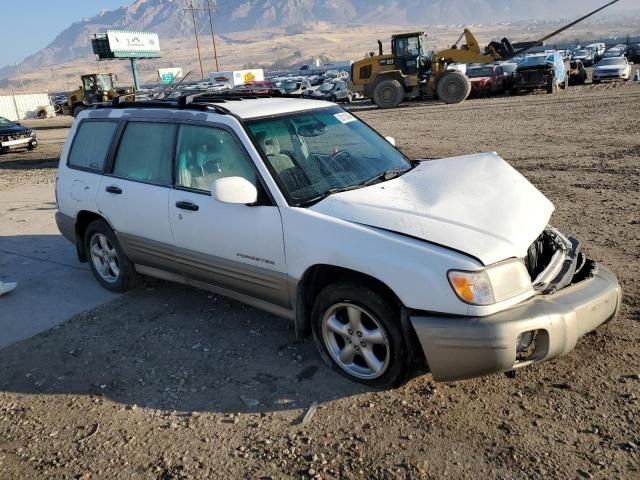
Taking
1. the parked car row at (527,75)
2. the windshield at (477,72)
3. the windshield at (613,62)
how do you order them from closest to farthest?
the parked car row at (527,75)
the windshield at (477,72)
the windshield at (613,62)

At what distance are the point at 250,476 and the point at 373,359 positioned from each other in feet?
3.26

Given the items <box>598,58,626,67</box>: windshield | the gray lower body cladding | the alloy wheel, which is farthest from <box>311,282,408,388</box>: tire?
<box>598,58,626,67</box>: windshield

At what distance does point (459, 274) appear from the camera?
294cm

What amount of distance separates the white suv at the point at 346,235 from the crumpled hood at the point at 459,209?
0.5 inches

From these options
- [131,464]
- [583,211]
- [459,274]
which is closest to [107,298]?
[131,464]

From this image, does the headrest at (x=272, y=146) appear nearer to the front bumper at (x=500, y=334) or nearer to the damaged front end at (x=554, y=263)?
the front bumper at (x=500, y=334)

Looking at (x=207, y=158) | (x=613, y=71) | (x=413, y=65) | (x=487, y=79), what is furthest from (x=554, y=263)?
(x=613, y=71)

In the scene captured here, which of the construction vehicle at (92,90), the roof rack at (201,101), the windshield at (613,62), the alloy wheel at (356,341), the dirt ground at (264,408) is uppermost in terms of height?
the construction vehicle at (92,90)

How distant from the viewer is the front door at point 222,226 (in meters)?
3.72

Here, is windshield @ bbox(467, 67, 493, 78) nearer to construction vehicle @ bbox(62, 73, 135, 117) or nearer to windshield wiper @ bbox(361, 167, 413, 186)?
construction vehicle @ bbox(62, 73, 135, 117)

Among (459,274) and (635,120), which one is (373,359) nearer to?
(459,274)

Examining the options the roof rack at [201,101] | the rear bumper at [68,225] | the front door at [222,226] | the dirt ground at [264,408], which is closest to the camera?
the dirt ground at [264,408]

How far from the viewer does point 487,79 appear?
25375 millimetres

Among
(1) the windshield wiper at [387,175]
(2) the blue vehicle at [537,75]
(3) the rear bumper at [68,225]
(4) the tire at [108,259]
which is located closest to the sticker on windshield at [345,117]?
(1) the windshield wiper at [387,175]
